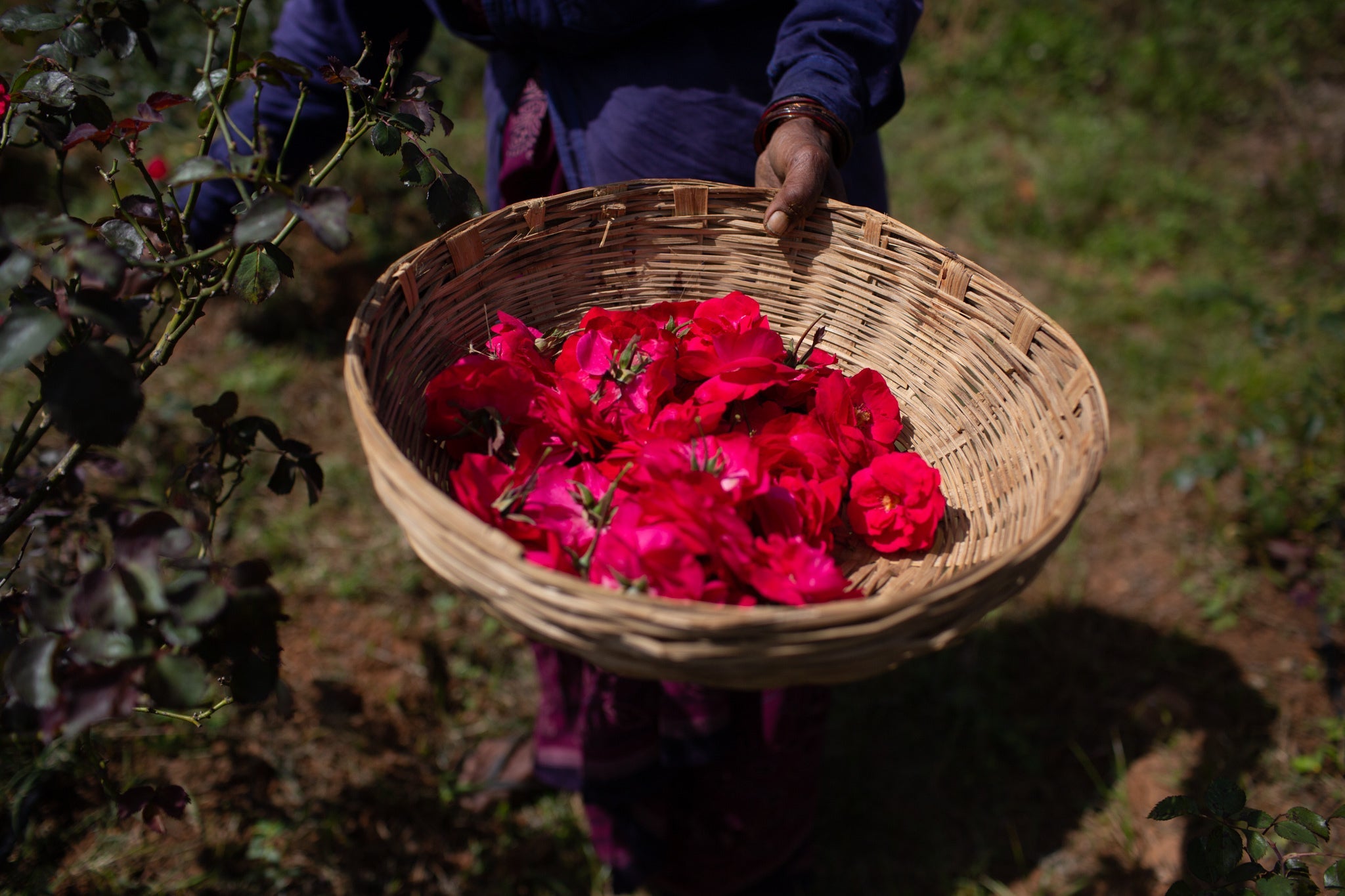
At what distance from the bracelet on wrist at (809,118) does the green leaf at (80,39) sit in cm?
91

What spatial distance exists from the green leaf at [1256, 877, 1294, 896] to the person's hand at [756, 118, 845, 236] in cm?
104

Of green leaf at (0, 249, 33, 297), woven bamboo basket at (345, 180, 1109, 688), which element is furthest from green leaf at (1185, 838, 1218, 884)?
green leaf at (0, 249, 33, 297)

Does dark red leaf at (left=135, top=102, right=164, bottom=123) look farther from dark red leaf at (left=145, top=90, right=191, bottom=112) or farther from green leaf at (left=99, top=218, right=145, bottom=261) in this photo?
green leaf at (left=99, top=218, right=145, bottom=261)

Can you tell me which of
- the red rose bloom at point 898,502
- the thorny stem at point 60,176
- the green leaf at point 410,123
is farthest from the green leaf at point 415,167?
the red rose bloom at point 898,502

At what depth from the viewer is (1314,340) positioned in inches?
111

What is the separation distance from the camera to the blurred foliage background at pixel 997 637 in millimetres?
1792

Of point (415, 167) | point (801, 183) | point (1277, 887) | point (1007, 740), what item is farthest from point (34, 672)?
point (1007, 740)

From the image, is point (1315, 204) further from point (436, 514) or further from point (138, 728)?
point (138, 728)

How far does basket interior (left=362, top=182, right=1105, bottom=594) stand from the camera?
1099mm

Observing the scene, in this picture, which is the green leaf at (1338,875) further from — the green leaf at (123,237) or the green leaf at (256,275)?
the green leaf at (123,237)

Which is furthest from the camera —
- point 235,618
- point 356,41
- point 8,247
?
point 356,41

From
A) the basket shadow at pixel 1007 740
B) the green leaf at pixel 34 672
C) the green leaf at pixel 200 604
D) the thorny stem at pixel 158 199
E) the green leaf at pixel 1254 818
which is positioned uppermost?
the thorny stem at pixel 158 199

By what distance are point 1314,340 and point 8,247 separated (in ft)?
11.4

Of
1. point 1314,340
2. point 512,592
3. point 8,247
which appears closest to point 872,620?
point 512,592
